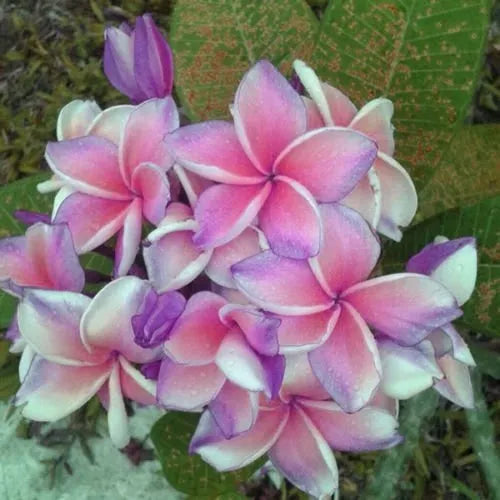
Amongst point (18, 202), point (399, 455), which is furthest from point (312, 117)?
point (399, 455)

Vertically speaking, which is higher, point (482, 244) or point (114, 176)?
point (114, 176)

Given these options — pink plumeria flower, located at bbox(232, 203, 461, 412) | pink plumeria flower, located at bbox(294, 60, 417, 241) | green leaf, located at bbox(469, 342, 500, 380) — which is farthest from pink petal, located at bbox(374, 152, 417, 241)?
green leaf, located at bbox(469, 342, 500, 380)

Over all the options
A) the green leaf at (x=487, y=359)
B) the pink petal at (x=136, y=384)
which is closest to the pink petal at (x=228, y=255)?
the pink petal at (x=136, y=384)

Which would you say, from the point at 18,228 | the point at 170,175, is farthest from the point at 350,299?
the point at 18,228

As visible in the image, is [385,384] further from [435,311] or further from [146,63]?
[146,63]

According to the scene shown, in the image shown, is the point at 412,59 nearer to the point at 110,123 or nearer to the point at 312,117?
the point at 312,117
